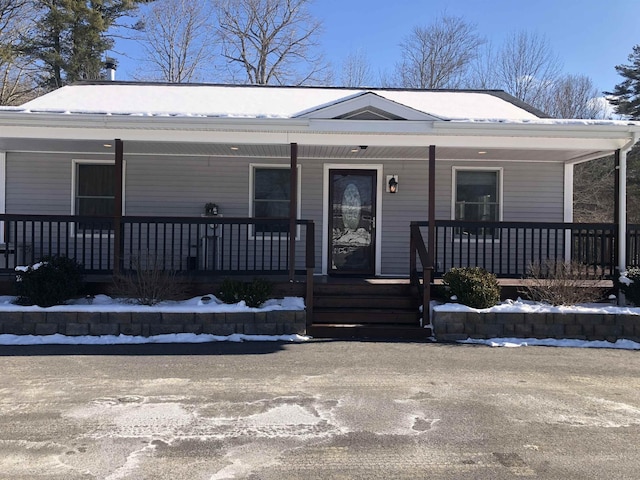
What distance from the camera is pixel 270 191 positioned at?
9836 mm

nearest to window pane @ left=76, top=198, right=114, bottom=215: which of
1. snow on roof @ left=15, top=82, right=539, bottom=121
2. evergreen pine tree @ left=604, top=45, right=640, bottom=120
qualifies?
snow on roof @ left=15, top=82, right=539, bottom=121

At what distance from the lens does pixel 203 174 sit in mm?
9773

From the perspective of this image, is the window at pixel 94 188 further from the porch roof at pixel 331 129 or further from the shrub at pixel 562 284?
the shrub at pixel 562 284

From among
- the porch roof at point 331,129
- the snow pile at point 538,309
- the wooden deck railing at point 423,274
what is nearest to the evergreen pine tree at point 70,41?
the porch roof at point 331,129

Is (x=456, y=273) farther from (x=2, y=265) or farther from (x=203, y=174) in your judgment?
(x=2, y=265)

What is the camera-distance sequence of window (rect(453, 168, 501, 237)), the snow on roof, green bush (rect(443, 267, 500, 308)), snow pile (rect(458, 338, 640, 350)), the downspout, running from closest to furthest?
1. snow pile (rect(458, 338, 640, 350))
2. green bush (rect(443, 267, 500, 308))
3. the downspout
4. the snow on roof
5. window (rect(453, 168, 501, 237))

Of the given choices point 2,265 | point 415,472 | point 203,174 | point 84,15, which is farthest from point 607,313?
point 84,15

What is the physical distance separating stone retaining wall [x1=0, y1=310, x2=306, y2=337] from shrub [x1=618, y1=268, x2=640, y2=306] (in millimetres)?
4688

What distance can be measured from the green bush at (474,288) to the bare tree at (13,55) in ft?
67.8

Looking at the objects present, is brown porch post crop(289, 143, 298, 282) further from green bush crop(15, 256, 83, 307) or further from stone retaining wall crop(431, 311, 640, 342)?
green bush crop(15, 256, 83, 307)

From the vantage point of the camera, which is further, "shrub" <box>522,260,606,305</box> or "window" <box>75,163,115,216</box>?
"window" <box>75,163,115,216</box>

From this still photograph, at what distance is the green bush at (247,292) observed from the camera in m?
6.95

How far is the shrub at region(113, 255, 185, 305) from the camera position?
276 inches

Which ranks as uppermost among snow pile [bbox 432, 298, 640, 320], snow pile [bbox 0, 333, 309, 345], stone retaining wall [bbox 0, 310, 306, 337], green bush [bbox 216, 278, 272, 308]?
green bush [bbox 216, 278, 272, 308]
